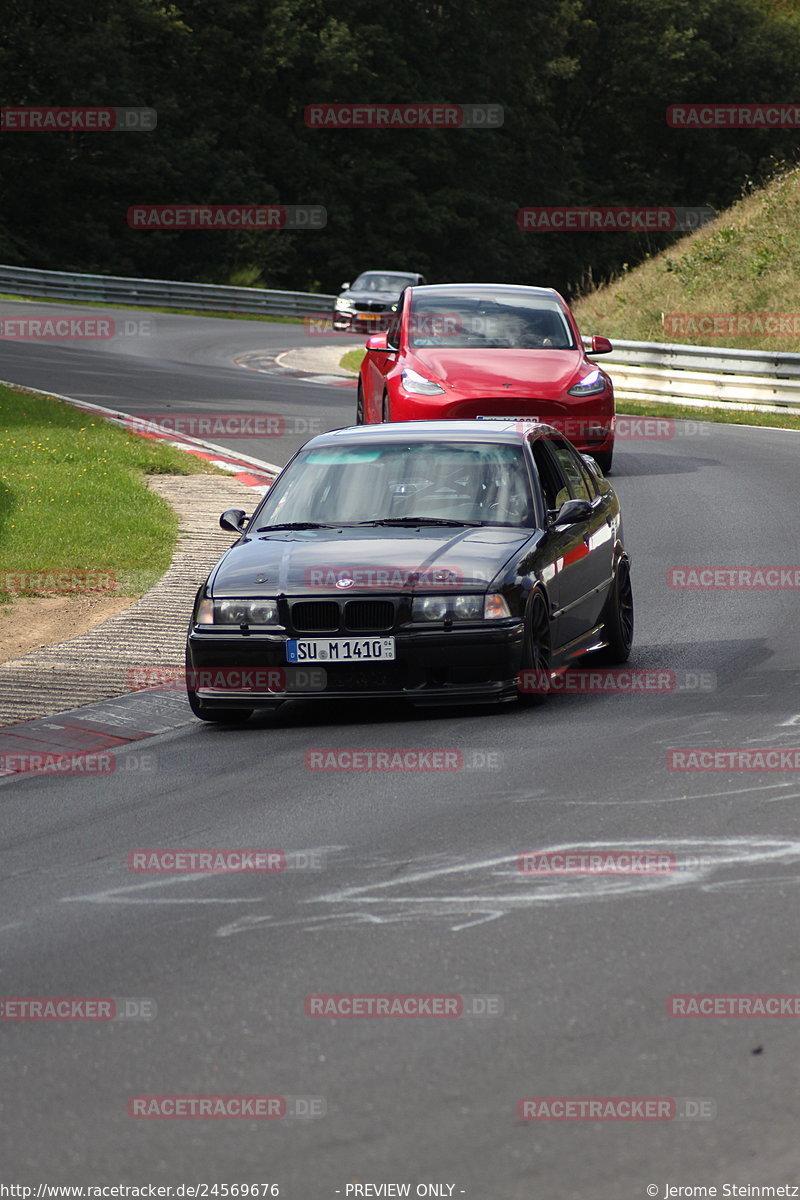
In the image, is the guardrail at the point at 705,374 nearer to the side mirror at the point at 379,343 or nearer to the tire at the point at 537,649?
the side mirror at the point at 379,343

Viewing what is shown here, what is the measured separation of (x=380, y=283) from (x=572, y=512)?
3613cm

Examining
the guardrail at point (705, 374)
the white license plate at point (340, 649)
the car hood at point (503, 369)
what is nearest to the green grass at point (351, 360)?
the guardrail at point (705, 374)

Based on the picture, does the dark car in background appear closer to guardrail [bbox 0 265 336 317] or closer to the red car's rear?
guardrail [bbox 0 265 336 317]

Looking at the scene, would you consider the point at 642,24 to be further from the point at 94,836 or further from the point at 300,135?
the point at 94,836

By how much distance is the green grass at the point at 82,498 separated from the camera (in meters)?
14.7

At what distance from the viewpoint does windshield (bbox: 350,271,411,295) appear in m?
45.1

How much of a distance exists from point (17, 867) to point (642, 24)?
253ft

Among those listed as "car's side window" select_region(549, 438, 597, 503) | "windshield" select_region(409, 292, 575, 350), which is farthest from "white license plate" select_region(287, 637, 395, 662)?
"windshield" select_region(409, 292, 575, 350)

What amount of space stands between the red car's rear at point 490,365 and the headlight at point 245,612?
808 cm

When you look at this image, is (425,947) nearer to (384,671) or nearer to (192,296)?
(384,671)

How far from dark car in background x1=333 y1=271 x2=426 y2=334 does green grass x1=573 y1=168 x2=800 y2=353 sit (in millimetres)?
4716

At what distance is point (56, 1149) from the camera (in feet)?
14.2

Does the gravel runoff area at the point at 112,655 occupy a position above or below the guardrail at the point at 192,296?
above

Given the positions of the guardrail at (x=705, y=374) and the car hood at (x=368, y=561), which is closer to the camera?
the car hood at (x=368, y=561)
